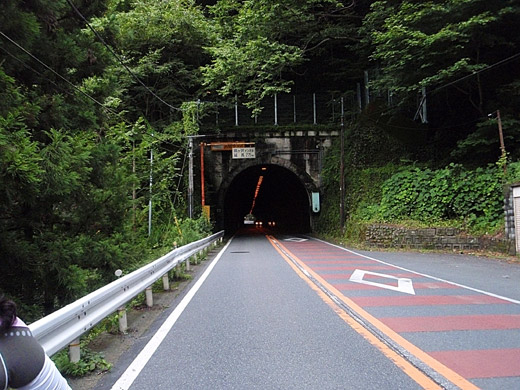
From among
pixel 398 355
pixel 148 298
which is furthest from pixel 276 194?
pixel 398 355

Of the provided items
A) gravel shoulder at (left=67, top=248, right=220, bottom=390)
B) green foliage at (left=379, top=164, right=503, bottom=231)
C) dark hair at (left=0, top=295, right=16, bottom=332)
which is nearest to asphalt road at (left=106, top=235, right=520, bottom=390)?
gravel shoulder at (left=67, top=248, right=220, bottom=390)

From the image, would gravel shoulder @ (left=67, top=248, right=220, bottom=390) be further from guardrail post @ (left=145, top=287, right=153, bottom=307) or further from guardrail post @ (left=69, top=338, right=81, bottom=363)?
guardrail post @ (left=69, top=338, right=81, bottom=363)

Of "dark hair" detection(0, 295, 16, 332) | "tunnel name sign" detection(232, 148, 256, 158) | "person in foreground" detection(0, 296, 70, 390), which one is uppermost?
"tunnel name sign" detection(232, 148, 256, 158)

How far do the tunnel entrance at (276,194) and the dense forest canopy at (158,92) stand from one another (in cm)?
819

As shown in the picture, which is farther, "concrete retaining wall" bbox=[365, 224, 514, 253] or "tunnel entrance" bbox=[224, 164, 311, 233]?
"tunnel entrance" bbox=[224, 164, 311, 233]

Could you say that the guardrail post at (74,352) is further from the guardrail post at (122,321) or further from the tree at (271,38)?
the tree at (271,38)

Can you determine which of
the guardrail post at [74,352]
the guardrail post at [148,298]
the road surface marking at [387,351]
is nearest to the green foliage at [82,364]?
the guardrail post at [74,352]

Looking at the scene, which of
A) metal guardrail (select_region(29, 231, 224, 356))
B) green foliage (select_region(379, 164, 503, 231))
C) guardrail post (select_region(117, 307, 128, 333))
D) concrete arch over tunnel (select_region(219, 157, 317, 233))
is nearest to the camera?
metal guardrail (select_region(29, 231, 224, 356))

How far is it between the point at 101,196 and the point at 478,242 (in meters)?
14.2

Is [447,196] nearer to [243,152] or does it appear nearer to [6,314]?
[243,152]

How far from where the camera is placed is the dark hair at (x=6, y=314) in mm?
2338

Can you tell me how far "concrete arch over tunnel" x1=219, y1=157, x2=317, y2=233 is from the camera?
3262cm

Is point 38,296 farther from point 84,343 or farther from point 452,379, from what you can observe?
point 452,379

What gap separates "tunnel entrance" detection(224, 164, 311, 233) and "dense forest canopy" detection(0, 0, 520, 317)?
8193mm
